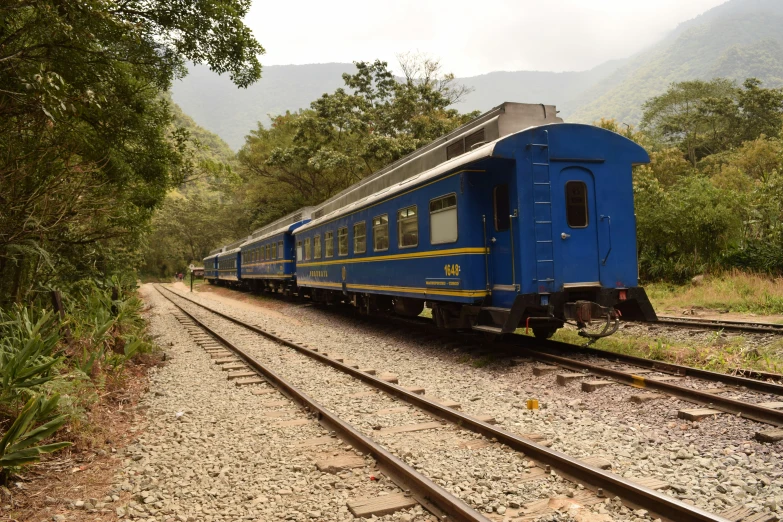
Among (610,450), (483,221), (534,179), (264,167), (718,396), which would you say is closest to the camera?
(610,450)

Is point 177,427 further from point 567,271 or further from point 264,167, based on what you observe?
point 264,167

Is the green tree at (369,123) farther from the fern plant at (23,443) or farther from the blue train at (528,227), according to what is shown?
the fern plant at (23,443)

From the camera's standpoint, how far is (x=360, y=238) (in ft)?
40.5

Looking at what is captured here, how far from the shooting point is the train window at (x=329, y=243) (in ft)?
48.3

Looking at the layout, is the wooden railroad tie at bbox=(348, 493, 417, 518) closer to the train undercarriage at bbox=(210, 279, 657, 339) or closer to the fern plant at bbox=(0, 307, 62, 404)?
the fern plant at bbox=(0, 307, 62, 404)

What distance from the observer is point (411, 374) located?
7527mm

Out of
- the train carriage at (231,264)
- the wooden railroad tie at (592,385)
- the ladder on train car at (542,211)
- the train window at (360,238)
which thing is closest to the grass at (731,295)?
the train window at (360,238)

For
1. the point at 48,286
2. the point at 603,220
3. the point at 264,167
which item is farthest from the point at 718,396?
the point at 264,167

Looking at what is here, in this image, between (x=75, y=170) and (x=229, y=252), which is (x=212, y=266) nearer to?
(x=229, y=252)

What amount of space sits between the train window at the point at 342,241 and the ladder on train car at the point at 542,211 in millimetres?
6981

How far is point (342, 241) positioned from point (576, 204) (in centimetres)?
733

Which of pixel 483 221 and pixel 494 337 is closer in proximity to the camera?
pixel 483 221

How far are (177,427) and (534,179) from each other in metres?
5.30

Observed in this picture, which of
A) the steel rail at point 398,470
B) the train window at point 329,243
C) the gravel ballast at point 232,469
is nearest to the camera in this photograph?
the steel rail at point 398,470
